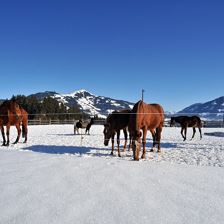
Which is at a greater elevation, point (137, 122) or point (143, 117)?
point (143, 117)

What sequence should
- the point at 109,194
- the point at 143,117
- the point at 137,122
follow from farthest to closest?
the point at 143,117
the point at 137,122
the point at 109,194

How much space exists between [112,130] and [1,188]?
5.84 metres

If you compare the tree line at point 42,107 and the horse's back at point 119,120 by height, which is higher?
the tree line at point 42,107

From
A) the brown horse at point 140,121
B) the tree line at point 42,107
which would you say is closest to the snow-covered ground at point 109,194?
the brown horse at point 140,121

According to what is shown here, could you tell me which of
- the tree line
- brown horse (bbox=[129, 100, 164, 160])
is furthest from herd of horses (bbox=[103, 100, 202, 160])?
the tree line

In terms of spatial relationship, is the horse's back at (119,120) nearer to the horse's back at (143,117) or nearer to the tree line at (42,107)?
the horse's back at (143,117)

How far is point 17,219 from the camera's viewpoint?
251cm

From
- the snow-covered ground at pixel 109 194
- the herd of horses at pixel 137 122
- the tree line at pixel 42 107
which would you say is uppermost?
the tree line at pixel 42 107

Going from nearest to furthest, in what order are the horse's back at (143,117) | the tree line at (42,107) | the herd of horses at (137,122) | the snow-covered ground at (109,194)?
1. the snow-covered ground at (109,194)
2. the herd of horses at (137,122)
3. the horse's back at (143,117)
4. the tree line at (42,107)

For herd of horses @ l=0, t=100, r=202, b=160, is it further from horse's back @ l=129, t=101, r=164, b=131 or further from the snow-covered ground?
the snow-covered ground

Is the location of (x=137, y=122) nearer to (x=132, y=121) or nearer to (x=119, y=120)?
(x=132, y=121)

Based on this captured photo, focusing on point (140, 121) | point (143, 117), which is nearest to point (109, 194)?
point (140, 121)

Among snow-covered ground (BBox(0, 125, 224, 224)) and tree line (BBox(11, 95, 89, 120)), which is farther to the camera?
tree line (BBox(11, 95, 89, 120))

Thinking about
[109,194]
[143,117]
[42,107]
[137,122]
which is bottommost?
[109,194]
